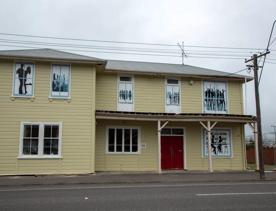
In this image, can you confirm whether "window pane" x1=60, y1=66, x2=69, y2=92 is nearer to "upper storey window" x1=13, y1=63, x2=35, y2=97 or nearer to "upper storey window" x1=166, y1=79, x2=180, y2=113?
"upper storey window" x1=13, y1=63, x2=35, y2=97

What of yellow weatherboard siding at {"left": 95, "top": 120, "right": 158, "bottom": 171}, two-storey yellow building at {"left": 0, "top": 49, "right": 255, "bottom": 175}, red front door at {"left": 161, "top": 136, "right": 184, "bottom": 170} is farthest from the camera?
red front door at {"left": 161, "top": 136, "right": 184, "bottom": 170}

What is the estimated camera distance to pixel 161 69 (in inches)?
1026

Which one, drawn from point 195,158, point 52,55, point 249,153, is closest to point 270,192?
point 195,158

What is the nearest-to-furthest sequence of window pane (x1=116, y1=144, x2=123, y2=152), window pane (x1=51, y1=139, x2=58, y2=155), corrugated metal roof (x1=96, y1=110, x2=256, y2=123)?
window pane (x1=51, y1=139, x2=58, y2=155) → corrugated metal roof (x1=96, y1=110, x2=256, y2=123) → window pane (x1=116, y1=144, x2=123, y2=152)

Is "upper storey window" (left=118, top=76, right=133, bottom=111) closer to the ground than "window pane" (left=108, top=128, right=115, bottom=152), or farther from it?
farther from it

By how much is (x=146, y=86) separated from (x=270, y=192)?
13.0m

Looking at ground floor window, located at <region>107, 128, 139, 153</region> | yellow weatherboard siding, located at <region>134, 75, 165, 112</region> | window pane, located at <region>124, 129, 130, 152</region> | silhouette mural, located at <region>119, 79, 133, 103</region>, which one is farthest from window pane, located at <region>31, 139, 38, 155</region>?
yellow weatherboard siding, located at <region>134, 75, 165, 112</region>

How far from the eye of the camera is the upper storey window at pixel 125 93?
80.6 ft

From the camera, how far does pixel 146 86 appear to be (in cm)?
2509

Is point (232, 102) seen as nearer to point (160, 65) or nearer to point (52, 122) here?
point (160, 65)

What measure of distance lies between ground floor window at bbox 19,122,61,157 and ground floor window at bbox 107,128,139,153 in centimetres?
367

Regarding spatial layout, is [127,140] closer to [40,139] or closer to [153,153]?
[153,153]

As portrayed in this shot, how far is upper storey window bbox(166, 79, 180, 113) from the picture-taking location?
2530cm

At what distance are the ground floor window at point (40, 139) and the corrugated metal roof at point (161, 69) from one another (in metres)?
5.30
